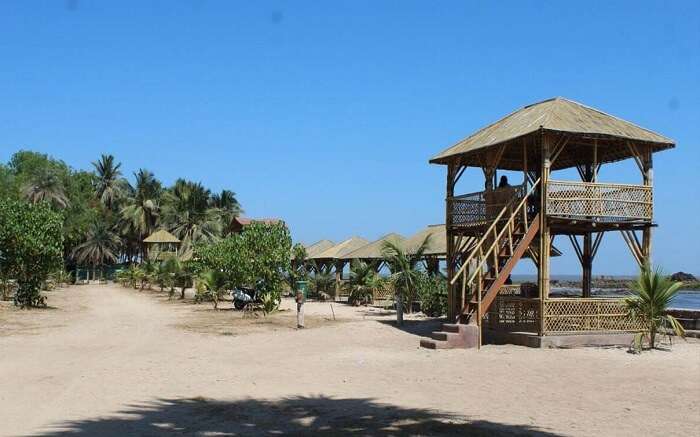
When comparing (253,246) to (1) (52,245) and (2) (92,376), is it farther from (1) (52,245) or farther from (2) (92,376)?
(2) (92,376)

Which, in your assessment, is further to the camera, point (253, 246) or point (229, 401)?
point (253, 246)

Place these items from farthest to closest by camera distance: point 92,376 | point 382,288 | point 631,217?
point 382,288, point 631,217, point 92,376

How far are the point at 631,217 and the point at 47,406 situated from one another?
14392 mm

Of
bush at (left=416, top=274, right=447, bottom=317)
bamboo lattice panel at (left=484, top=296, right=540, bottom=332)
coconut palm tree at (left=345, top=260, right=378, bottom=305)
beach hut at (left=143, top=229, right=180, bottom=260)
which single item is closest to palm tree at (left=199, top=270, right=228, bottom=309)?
coconut palm tree at (left=345, top=260, right=378, bottom=305)

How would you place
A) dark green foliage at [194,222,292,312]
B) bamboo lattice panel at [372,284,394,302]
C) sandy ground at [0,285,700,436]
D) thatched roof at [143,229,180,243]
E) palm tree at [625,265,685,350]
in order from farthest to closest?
1. thatched roof at [143,229,180,243]
2. bamboo lattice panel at [372,284,394,302]
3. dark green foliage at [194,222,292,312]
4. palm tree at [625,265,685,350]
5. sandy ground at [0,285,700,436]

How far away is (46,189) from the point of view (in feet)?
175

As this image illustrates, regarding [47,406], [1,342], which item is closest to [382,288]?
[1,342]

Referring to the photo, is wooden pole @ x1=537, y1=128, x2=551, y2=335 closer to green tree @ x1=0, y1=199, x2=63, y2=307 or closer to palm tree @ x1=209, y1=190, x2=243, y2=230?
green tree @ x1=0, y1=199, x2=63, y2=307

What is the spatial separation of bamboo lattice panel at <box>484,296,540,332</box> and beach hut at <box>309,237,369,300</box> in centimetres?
2048

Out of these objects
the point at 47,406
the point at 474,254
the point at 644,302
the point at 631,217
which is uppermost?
the point at 631,217

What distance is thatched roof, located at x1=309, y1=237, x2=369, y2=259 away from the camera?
131 ft

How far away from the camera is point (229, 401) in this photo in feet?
31.5

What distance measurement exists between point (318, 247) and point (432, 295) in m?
21.3

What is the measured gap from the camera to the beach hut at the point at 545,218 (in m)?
16.8
